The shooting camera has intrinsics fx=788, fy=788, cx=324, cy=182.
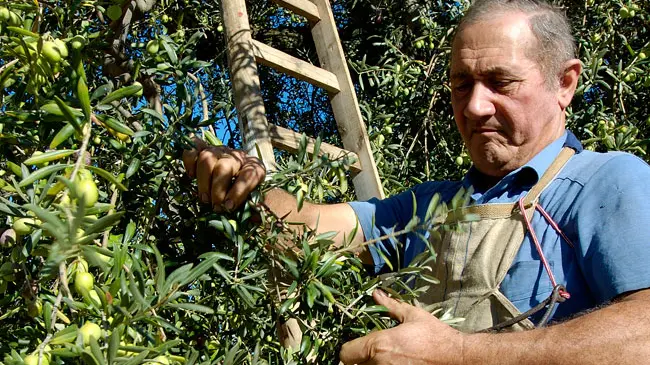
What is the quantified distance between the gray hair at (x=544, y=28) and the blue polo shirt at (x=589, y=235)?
0.29 m

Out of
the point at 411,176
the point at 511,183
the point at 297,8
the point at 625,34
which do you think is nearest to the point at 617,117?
the point at 625,34

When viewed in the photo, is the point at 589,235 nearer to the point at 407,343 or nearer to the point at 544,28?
the point at 407,343

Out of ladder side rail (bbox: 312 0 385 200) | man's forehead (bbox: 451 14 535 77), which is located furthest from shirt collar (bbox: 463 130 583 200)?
ladder side rail (bbox: 312 0 385 200)

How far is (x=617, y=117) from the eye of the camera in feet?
11.2

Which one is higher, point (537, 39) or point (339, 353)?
point (537, 39)

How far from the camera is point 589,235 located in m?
1.64

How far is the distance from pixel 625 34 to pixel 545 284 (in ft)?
7.52

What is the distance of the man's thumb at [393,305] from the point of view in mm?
1394

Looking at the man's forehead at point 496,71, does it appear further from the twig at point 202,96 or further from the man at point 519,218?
the twig at point 202,96

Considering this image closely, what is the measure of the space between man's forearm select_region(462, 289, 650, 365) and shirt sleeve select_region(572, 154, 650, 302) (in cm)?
6

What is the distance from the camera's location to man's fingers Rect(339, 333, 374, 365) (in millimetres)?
1385

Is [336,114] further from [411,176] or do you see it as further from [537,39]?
[537,39]

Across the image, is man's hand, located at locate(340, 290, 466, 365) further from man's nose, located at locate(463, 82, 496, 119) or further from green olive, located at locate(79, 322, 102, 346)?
man's nose, located at locate(463, 82, 496, 119)

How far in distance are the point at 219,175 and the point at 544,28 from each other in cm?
111
